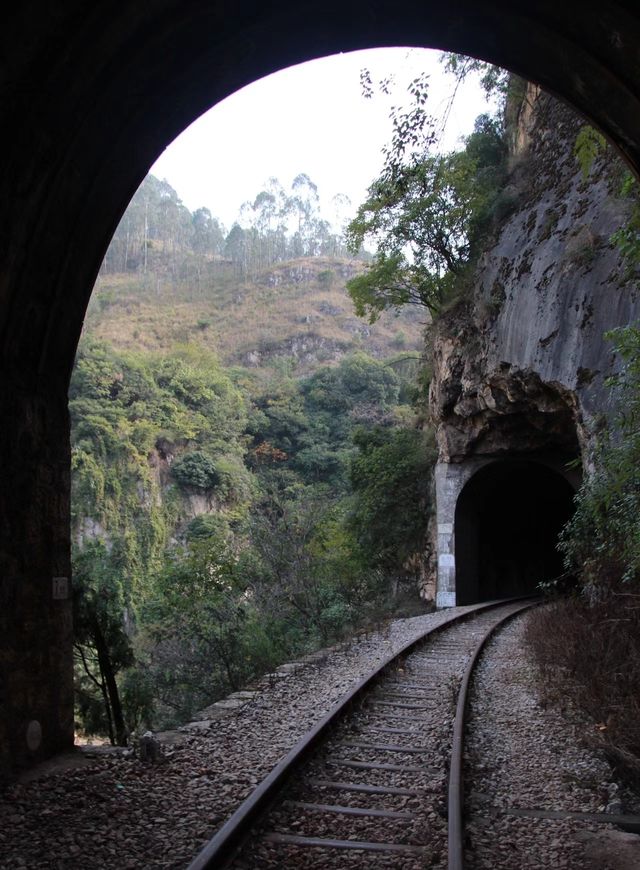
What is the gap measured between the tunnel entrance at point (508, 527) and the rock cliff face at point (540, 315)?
2401mm

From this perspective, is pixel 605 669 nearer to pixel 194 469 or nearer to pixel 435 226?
pixel 435 226

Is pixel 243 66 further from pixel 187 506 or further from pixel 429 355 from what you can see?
pixel 187 506

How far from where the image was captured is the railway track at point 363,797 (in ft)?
11.4

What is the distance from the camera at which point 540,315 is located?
45.8 feet


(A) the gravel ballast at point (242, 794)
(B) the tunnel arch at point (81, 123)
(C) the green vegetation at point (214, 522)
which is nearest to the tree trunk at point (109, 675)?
(C) the green vegetation at point (214, 522)

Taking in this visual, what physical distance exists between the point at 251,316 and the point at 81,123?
74479 millimetres

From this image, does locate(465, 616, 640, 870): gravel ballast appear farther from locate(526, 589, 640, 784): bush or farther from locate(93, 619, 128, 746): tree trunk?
locate(93, 619, 128, 746): tree trunk

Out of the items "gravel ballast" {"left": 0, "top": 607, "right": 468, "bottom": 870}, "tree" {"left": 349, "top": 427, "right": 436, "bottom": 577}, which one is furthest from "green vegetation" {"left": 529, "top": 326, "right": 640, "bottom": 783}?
"tree" {"left": 349, "top": 427, "right": 436, "bottom": 577}

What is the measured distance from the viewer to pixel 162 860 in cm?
338

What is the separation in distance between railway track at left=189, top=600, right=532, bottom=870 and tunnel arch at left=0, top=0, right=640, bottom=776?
5.77 ft

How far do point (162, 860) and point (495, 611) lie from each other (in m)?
14.9

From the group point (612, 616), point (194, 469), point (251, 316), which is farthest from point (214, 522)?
point (251, 316)

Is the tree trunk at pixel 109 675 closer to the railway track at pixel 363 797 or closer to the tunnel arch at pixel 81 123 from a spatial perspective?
the tunnel arch at pixel 81 123

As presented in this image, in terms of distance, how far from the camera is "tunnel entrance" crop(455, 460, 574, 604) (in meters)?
20.9
